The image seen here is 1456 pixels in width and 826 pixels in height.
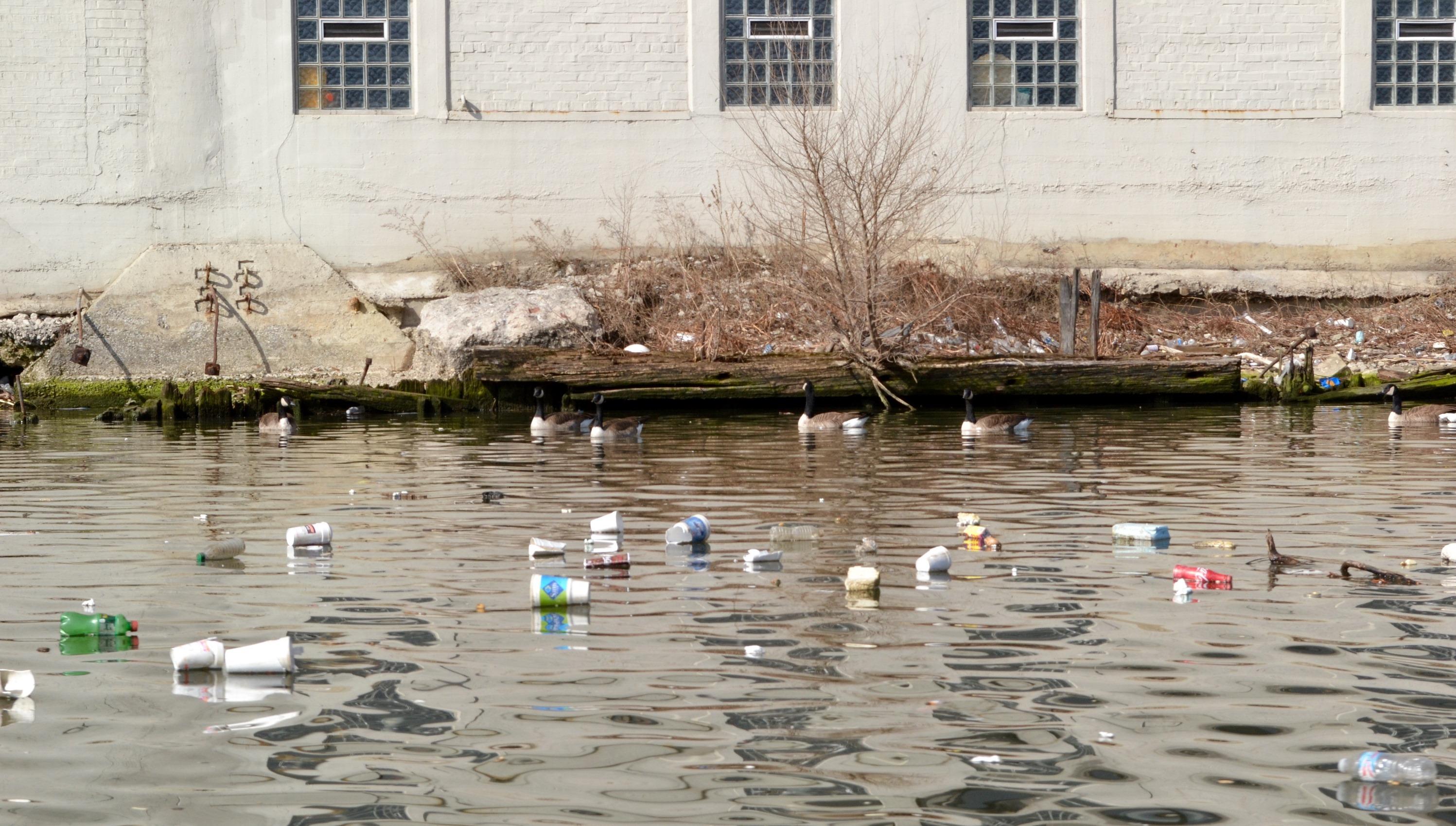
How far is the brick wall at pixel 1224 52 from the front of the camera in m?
25.2

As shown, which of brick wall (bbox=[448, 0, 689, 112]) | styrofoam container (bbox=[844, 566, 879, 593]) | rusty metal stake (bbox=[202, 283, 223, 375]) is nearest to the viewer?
styrofoam container (bbox=[844, 566, 879, 593])

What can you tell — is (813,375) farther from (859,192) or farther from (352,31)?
(352,31)

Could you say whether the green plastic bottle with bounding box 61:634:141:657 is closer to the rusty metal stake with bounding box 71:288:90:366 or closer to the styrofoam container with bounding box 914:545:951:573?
the styrofoam container with bounding box 914:545:951:573

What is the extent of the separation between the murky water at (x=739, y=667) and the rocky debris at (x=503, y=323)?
11.1 m

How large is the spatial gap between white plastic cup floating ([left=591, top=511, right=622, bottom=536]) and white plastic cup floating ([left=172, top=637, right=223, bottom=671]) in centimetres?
340

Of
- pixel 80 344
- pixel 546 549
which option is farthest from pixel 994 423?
pixel 80 344

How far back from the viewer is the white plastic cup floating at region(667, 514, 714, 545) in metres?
8.67

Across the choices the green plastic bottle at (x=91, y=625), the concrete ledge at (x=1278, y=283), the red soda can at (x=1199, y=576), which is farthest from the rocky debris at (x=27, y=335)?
the red soda can at (x=1199, y=576)

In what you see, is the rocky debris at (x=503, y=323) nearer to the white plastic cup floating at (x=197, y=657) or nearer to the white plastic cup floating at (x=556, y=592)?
the white plastic cup floating at (x=556, y=592)

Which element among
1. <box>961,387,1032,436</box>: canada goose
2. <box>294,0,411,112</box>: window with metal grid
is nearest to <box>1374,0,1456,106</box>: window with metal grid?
<box>961,387,1032,436</box>: canada goose

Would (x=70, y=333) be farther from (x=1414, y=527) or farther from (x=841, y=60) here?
(x=1414, y=527)

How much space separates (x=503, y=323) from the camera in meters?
22.8

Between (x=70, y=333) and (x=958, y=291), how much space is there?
13.2 m

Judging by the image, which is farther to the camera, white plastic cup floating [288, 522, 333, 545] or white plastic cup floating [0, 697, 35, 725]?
white plastic cup floating [288, 522, 333, 545]
